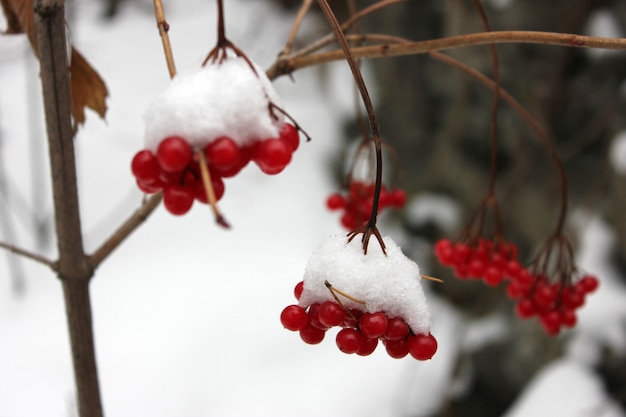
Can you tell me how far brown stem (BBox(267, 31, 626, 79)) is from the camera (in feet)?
1.61

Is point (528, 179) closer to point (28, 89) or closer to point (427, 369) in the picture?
point (427, 369)

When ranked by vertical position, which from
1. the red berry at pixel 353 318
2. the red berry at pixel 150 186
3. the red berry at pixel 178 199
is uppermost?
the red berry at pixel 150 186

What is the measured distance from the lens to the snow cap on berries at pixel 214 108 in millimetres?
376

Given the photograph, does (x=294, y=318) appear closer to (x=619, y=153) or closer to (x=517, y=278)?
(x=517, y=278)

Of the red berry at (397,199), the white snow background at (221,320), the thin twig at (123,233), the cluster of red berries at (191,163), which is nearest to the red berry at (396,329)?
the cluster of red berries at (191,163)

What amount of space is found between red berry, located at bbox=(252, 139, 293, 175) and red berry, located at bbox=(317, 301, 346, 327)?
0.44 ft

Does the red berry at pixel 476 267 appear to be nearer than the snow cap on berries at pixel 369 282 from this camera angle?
No

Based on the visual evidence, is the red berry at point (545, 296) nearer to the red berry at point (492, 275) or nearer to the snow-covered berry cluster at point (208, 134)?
the red berry at point (492, 275)

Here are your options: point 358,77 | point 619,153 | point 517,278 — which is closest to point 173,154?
point 358,77

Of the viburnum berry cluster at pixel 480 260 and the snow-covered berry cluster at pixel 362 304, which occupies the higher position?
the snow-covered berry cluster at pixel 362 304

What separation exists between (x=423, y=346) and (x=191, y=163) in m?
0.25

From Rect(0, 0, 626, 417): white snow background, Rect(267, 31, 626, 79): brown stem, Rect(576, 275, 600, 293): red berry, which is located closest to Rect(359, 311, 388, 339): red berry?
Rect(267, 31, 626, 79): brown stem

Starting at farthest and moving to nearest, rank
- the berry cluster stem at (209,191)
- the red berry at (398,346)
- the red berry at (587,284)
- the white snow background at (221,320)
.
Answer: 1. the white snow background at (221,320)
2. the red berry at (587,284)
3. the red berry at (398,346)
4. the berry cluster stem at (209,191)

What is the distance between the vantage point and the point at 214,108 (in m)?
0.38
